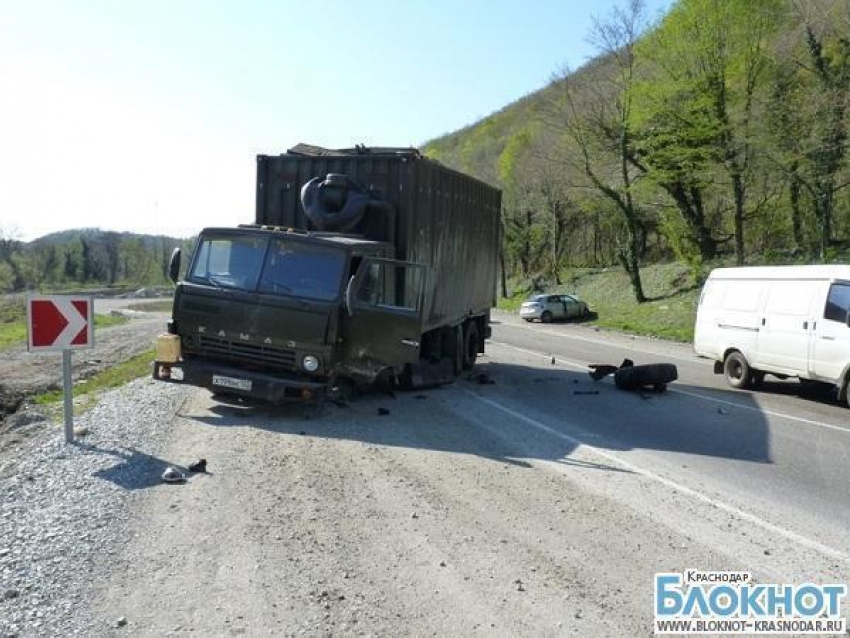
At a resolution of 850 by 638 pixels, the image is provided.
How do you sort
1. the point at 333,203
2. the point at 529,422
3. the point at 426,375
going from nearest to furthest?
the point at 529,422
the point at 333,203
the point at 426,375

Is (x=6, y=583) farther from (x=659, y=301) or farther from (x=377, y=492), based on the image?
(x=659, y=301)

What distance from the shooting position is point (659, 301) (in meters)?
35.4

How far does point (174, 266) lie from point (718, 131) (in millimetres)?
26781

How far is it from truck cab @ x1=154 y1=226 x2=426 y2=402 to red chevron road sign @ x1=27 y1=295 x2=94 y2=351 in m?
1.59

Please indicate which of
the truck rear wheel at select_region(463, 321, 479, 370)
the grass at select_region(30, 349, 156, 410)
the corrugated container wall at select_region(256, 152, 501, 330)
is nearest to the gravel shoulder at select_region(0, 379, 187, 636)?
the grass at select_region(30, 349, 156, 410)

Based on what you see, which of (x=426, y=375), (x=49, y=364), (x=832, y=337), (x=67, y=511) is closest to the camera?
(x=67, y=511)

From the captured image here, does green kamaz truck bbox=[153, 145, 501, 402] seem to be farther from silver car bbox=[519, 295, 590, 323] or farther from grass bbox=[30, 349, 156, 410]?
silver car bbox=[519, 295, 590, 323]

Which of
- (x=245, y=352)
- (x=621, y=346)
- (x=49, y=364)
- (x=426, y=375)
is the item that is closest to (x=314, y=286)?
(x=245, y=352)

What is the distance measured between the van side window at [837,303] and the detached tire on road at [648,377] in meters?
2.63

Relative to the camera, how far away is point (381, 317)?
33.5 ft

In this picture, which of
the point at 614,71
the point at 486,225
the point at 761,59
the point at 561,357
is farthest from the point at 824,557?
A: the point at 614,71

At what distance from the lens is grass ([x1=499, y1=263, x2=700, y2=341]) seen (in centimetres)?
2947

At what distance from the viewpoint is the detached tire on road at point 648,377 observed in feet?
44.3

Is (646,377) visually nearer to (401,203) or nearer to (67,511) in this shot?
(401,203)
